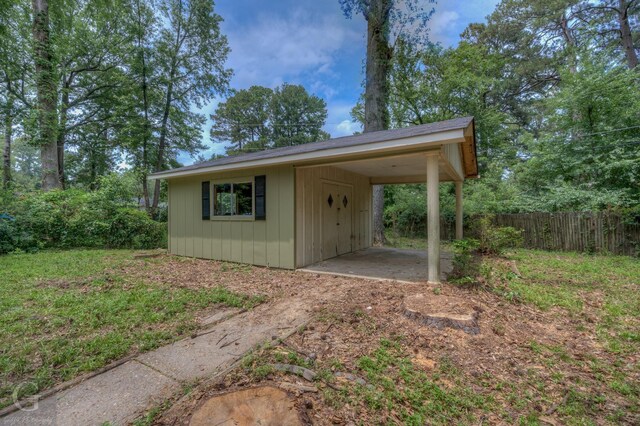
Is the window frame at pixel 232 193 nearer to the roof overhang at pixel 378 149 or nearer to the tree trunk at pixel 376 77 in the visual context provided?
the roof overhang at pixel 378 149

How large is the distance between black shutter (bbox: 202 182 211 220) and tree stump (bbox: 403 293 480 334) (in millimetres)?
5266

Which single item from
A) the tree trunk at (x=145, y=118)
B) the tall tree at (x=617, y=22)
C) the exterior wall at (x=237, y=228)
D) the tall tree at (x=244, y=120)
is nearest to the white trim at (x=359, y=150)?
the exterior wall at (x=237, y=228)

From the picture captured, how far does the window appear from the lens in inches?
243

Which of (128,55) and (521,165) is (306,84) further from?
(521,165)

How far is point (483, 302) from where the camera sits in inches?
137

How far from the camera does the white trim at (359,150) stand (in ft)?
12.0

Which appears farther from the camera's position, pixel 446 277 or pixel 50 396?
pixel 446 277

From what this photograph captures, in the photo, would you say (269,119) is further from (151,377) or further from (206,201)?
(151,377)

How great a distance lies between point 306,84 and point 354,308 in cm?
2446

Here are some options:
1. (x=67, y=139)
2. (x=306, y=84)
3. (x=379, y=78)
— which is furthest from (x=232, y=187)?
(x=306, y=84)

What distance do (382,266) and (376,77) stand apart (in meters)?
6.54

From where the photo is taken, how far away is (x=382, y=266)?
18.9 ft

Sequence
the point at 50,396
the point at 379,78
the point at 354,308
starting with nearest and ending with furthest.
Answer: the point at 50,396, the point at 354,308, the point at 379,78

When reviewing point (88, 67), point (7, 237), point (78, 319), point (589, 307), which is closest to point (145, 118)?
point (88, 67)
